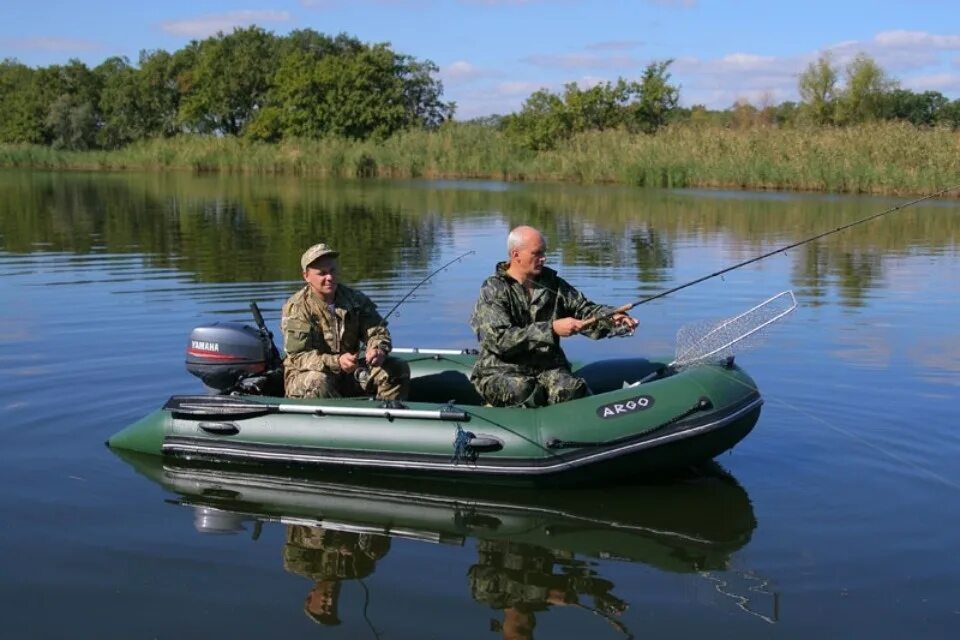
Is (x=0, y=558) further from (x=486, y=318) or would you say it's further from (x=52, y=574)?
(x=486, y=318)

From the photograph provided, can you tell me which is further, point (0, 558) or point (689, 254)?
point (689, 254)

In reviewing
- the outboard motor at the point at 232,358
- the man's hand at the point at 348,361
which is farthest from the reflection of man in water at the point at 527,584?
the outboard motor at the point at 232,358

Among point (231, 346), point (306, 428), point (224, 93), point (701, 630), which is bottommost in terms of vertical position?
point (701, 630)

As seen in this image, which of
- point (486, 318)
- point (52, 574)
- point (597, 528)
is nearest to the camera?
point (52, 574)

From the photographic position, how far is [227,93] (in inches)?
2248

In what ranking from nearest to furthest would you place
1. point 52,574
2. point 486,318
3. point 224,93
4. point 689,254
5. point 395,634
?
point 395,634, point 52,574, point 486,318, point 689,254, point 224,93

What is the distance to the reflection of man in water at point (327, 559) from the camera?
4.50 meters

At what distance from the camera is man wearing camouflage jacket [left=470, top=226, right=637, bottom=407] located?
19.5 ft

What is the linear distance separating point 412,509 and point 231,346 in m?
1.48

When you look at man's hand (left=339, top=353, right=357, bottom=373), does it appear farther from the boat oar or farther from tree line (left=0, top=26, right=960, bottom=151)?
tree line (left=0, top=26, right=960, bottom=151)

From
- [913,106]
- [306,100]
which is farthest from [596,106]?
[913,106]

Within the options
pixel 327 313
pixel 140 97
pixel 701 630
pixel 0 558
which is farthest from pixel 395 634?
pixel 140 97

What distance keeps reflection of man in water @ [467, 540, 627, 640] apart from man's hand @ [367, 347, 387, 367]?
136 centimetres

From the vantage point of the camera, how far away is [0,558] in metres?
4.92
